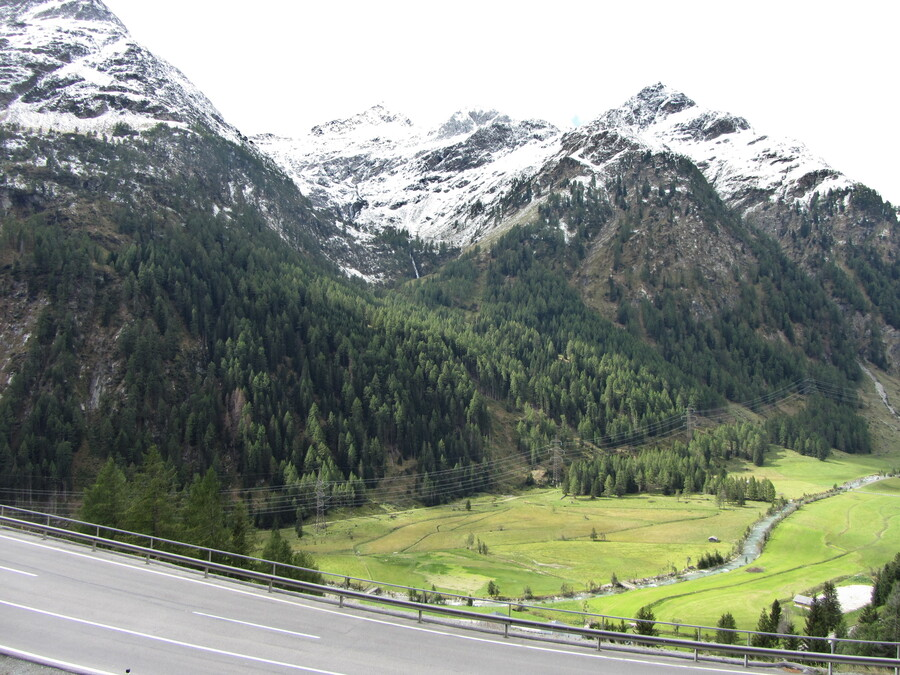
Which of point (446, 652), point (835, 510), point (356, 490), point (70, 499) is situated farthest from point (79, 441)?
point (835, 510)

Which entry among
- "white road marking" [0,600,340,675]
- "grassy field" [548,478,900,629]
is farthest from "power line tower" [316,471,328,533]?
"white road marking" [0,600,340,675]

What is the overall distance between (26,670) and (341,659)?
12116mm

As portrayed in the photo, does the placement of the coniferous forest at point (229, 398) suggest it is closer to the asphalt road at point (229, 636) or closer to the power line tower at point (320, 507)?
the power line tower at point (320, 507)

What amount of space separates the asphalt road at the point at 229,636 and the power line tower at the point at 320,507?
85788 millimetres

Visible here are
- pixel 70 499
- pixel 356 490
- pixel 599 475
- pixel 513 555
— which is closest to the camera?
pixel 513 555

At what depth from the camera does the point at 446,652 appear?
26141mm

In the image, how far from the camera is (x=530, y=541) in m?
108

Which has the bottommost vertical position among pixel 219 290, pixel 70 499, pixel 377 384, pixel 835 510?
pixel 70 499

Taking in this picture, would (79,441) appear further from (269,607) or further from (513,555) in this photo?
(269,607)

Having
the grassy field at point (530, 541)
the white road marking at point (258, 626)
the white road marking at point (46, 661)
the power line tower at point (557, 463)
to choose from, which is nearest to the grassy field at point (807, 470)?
the grassy field at point (530, 541)

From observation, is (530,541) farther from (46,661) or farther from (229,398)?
(46,661)

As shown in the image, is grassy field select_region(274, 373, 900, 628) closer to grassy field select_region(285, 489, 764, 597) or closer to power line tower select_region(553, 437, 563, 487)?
grassy field select_region(285, 489, 764, 597)

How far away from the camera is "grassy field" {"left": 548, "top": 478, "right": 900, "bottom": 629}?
67500 mm

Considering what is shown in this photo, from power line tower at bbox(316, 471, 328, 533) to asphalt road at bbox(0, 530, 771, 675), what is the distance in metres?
85.8
